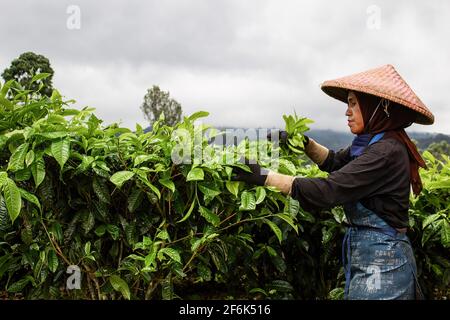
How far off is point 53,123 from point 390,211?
1.56 meters

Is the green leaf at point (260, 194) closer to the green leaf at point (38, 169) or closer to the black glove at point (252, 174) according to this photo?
the black glove at point (252, 174)

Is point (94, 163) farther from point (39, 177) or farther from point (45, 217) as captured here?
point (45, 217)

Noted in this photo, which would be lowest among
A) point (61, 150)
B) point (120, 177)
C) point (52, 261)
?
point (52, 261)

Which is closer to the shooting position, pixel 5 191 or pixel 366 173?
pixel 5 191

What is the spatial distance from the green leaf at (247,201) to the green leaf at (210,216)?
0.14 m

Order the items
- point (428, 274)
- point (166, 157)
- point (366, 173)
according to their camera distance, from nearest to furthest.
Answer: point (366, 173), point (166, 157), point (428, 274)

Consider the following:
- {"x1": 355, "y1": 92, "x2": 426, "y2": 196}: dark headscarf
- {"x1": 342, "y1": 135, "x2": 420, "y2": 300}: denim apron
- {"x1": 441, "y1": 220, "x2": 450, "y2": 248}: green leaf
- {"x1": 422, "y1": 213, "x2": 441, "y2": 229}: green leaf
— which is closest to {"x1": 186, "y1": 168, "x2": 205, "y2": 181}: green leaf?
{"x1": 342, "y1": 135, "x2": 420, "y2": 300}: denim apron

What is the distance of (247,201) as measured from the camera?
214cm

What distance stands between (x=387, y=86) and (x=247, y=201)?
83 centimetres

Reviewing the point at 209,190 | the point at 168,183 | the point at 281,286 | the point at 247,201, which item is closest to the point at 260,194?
the point at 247,201

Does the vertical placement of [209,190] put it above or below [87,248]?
above

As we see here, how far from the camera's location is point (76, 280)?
226 cm

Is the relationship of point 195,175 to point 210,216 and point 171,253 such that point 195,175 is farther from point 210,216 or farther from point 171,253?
point 171,253
